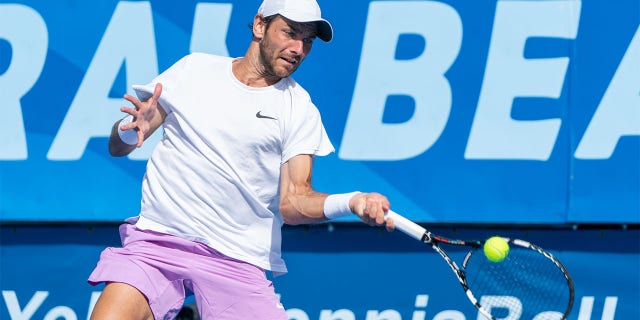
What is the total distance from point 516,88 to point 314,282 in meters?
1.44

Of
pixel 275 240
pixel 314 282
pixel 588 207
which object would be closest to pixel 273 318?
pixel 275 240

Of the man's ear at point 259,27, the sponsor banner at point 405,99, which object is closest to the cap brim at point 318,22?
the man's ear at point 259,27

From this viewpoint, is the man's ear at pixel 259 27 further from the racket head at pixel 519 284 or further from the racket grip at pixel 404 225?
the racket head at pixel 519 284

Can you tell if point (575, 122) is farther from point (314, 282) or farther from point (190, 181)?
point (190, 181)

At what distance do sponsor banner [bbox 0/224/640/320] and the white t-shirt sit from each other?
153 cm

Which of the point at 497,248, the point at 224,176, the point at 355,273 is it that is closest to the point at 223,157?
the point at 224,176

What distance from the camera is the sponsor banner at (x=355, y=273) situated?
645 centimetres

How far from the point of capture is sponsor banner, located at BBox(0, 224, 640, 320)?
645 cm

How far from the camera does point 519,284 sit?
20.4 ft

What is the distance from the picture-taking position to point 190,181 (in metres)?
4.85

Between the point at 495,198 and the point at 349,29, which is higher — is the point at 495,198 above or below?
below

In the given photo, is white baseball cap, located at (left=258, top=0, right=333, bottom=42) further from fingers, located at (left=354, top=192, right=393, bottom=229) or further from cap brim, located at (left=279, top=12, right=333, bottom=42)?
fingers, located at (left=354, top=192, right=393, bottom=229)

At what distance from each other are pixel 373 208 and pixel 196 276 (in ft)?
2.72

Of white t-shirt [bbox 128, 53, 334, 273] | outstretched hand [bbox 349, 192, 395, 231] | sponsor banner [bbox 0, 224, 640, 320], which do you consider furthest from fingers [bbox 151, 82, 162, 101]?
sponsor banner [bbox 0, 224, 640, 320]
